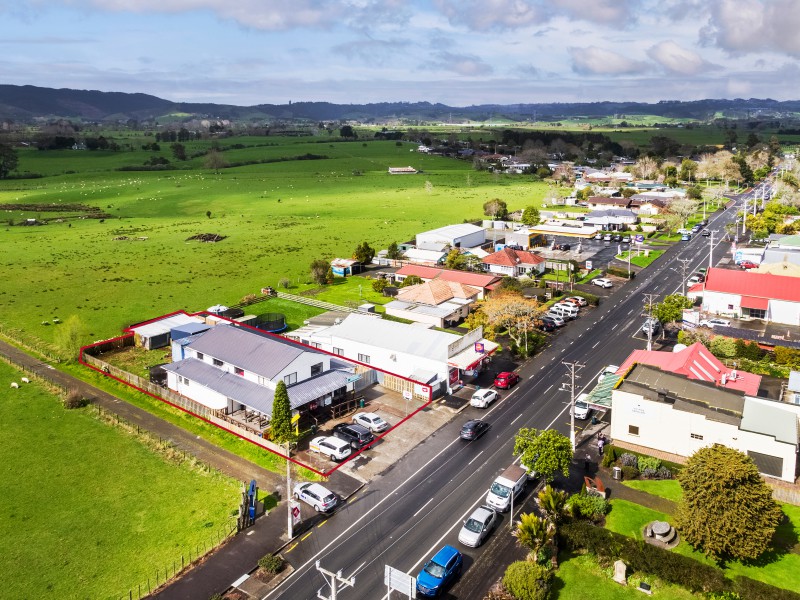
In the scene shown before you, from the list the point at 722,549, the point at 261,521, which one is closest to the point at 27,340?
the point at 261,521

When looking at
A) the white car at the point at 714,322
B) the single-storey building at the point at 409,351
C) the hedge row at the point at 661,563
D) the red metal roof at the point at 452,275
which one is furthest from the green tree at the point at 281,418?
the white car at the point at 714,322

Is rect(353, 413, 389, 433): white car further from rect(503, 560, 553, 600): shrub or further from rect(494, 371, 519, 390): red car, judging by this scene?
rect(503, 560, 553, 600): shrub

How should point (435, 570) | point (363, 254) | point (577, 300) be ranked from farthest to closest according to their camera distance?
point (363, 254)
point (577, 300)
point (435, 570)

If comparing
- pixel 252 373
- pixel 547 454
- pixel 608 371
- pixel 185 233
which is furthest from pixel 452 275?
pixel 185 233

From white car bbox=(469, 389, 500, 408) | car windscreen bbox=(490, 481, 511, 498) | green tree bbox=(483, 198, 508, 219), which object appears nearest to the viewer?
car windscreen bbox=(490, 481, 511, 498)

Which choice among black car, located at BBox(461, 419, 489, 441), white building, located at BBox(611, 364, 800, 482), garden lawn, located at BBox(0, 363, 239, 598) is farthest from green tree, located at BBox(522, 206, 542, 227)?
garden lawn, located at BBox(0, 363, 239, 598)

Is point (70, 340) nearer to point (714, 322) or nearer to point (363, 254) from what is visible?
point (363, 254)
